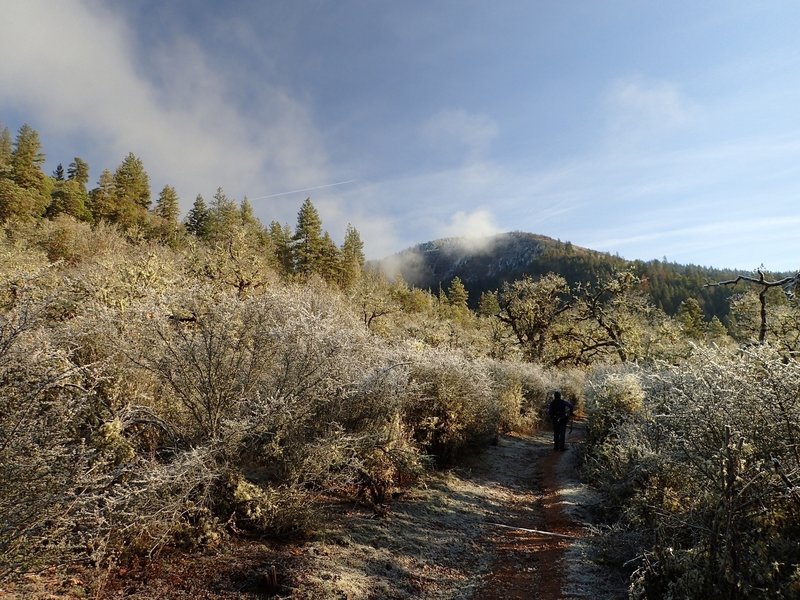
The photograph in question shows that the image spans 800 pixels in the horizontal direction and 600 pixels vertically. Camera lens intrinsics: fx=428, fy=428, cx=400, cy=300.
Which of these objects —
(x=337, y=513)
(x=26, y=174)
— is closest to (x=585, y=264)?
(x=26, y=174)

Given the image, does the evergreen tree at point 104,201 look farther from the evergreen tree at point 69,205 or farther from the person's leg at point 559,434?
the person's leg at point 559,434

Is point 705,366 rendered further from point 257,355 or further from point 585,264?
point 585,264

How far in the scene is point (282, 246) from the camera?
5697cm

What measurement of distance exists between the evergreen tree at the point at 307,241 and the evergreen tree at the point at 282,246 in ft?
6.28

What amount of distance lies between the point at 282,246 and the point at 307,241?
743 centimetres

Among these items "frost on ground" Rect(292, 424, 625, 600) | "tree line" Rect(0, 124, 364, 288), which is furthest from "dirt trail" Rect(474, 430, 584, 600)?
"tree line" Rect(0, 124, 364, 288)

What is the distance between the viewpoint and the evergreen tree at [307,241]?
50406 mm

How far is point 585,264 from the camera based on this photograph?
16475 cm

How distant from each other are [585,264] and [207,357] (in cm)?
17586

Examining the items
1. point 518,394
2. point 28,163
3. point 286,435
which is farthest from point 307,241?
point 286,435

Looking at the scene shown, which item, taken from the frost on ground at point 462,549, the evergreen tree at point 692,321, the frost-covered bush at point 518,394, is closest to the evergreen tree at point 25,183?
the frost-covered bush at point 518,394

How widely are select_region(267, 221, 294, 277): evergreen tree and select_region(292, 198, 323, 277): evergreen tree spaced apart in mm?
1915

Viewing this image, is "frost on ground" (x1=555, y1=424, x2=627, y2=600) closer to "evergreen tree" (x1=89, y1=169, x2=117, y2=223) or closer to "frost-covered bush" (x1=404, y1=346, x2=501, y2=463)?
"frost-covered bush" (x1=404, y1=346, x2=501, y2=463)

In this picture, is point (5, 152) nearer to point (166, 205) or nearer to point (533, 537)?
point (166, 205)
